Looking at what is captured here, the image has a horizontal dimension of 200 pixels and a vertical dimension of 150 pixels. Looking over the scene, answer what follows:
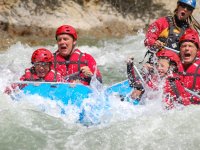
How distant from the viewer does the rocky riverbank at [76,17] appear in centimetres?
1197

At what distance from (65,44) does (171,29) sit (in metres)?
1.69

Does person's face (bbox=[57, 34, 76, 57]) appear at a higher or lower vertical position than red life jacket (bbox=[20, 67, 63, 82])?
higher

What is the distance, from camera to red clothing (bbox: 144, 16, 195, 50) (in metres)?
7.41

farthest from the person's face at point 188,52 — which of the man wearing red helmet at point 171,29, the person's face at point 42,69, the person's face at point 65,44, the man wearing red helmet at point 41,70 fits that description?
the person's face at point 42,69

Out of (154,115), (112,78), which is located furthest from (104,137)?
(112,78)

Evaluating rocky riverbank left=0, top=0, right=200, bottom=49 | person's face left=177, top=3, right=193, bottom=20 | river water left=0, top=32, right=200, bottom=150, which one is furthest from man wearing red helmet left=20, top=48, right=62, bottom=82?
rocky riverbank left=0, top=0, right=200, bottom=49

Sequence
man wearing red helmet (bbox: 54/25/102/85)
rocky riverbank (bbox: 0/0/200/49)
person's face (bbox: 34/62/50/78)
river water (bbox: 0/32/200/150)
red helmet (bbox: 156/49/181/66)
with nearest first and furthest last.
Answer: river water (bbox: 0/32/200/150), red helmet (bbox: 156/49/181/66), person's face (bbox: 34/62/50/78), man wearing red helmet (bbox: 54/25/102/85), rocky riverbank (bbox: 0/0/200/49)

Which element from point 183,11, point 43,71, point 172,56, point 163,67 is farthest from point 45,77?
point 183,11

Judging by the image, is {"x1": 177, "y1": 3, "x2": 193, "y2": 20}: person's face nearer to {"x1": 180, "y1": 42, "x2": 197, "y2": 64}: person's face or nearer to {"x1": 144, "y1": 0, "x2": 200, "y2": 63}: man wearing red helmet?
{"x1": 144, "y1": 0, "x2": 200, "y2": 63}: man wearing red helmet

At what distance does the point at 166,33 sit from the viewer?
24.6 feet

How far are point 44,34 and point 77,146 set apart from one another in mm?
6986

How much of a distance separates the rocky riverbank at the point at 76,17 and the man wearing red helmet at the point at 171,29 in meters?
4.73

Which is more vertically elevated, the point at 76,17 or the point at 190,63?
the point at 76,17

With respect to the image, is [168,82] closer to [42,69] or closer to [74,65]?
[74,65]
